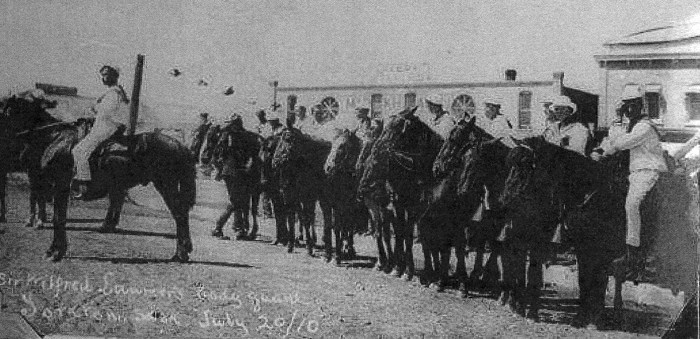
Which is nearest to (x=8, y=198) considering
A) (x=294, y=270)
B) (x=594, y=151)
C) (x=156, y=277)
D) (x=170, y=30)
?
(x=156, y=277)

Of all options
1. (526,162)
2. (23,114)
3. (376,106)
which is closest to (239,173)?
(376,106)

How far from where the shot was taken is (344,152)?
4648mm

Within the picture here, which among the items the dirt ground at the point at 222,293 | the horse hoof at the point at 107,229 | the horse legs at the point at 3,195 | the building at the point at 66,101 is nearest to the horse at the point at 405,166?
the dirt ground at the point at 222,293

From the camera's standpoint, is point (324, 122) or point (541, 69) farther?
point (324, 122)

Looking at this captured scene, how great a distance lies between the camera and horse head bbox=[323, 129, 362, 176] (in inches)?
183

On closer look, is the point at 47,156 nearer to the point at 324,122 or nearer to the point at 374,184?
→ the point at 324,122

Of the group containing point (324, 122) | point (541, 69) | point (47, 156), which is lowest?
point (47, 156)

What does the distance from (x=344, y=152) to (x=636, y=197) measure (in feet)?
6.53

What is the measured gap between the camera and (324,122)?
4.69 m

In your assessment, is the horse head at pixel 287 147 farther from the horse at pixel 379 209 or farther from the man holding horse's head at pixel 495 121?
the man holding horse's head at pixel 495 121

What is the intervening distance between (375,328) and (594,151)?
192 cm

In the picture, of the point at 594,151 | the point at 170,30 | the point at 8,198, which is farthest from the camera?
the point at 8,198

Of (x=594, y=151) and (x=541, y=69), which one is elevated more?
(x=541, y=69)

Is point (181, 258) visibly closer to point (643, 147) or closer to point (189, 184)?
point (189, 184)
